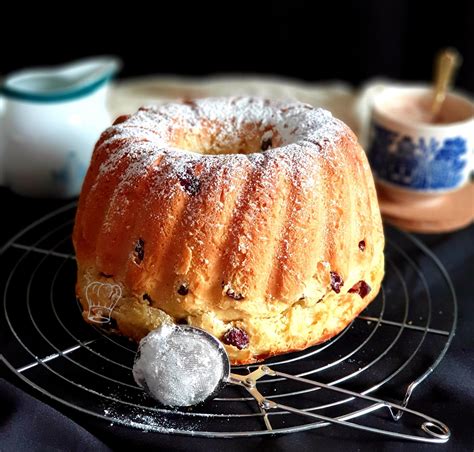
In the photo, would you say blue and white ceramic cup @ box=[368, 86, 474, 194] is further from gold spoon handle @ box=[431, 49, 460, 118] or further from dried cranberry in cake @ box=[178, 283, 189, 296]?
dried cranberry in cake @ box=[178, 283, 189, 296]

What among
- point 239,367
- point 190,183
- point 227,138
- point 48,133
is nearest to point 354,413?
point 239,367

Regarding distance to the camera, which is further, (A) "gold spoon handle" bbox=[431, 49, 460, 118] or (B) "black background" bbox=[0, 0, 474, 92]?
(B) "black background" bbox=[0, 0, 474, 92]

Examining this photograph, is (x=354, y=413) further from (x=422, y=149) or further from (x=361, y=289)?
(x=422, y=149)

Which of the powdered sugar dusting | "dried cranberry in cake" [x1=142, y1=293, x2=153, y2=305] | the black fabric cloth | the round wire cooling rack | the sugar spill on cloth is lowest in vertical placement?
the black fabric cloth

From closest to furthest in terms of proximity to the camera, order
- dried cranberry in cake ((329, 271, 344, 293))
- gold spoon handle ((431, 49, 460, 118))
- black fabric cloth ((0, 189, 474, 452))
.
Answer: black fabric cloth ((0, 189, 474, 452))
dried cranberry in cake ((329, 271, 344, 293))
gold spoon handle ((431, 49, 460, 118))

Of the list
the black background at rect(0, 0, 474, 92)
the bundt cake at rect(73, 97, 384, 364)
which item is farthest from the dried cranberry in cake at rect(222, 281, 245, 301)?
the black background at rect(0, 0, 474, 92)

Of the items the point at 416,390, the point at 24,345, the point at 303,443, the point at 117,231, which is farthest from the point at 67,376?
the point at 416,390

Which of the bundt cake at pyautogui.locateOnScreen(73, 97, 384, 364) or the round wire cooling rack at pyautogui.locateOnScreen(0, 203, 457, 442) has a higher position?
the bundt cake at pyautogui.locateOnScreen(73, 97, 384, 364)

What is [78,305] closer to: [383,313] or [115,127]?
[115,127]

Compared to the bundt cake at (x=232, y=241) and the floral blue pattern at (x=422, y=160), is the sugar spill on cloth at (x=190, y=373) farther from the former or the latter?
the floral blue pattern at (x=422, y=160)
